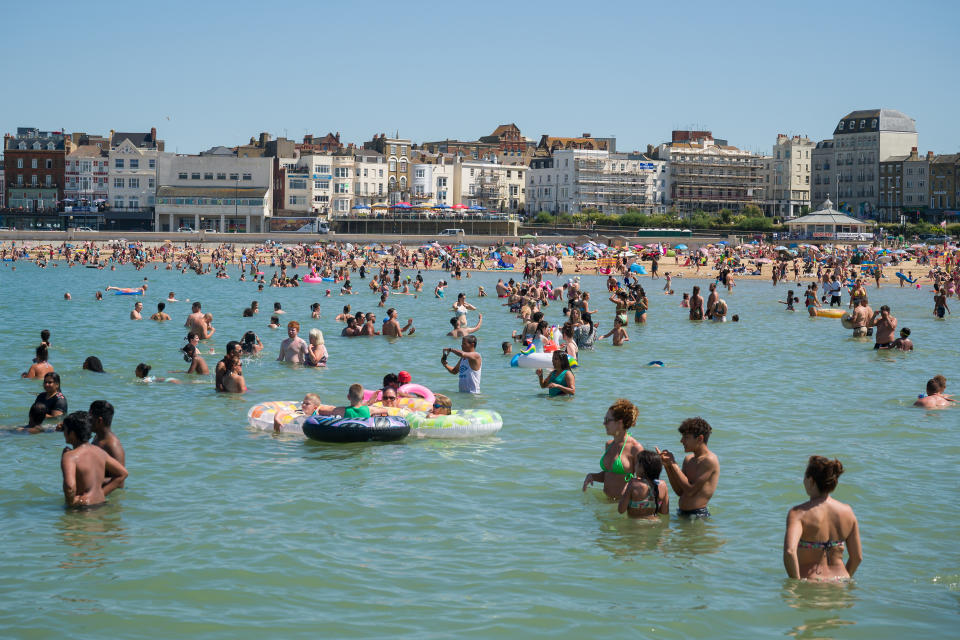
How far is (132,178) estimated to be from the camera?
97938mm

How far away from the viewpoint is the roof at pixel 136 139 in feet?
337

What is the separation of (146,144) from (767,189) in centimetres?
7243

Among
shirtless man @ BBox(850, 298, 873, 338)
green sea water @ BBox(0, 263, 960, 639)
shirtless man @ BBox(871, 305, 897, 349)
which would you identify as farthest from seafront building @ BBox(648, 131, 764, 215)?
green sea water @ BBox(0, 263, 960, 639)

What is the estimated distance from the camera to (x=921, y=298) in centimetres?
4109

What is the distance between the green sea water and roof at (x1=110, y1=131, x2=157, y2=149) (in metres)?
90.7

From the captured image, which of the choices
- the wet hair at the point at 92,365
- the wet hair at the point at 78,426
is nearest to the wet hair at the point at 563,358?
the wet hair at the point at 78,426

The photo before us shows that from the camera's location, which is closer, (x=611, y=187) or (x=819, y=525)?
(x=819, y=525)

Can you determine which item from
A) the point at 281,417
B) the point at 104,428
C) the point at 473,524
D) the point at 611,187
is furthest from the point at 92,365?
the point at 611,187

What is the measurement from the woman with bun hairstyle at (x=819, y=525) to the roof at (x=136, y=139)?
103515 millimetres

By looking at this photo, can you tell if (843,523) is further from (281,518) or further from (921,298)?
(921,298)

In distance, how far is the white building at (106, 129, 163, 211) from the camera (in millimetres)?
97812

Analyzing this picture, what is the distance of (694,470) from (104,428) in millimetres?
5147

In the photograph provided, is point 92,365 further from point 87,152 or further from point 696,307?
point 87,152

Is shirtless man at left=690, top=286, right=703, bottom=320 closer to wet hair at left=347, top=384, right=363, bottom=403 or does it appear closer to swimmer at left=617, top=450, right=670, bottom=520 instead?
wet hair at left=347, top=384, right=363, bottom=403
